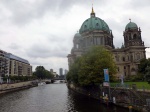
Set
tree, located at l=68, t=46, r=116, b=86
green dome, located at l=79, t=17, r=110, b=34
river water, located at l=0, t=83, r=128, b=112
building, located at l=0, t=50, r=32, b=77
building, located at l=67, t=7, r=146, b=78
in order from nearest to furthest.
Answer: river water, located at l=0, t=83, r=128, b=112 < tree, located at l=68, t=46, r=116, b=86 < building, located at l=67, t=7, r=146, b=78 < green dome, located at l=79, t=17, r=110, b=34 < building, located at l=0, t=50, r=32, b=77

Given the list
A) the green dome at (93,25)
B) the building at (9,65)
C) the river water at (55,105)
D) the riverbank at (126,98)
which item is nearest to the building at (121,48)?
the green dome at (93,25)

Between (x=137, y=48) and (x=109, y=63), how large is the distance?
63.8 m

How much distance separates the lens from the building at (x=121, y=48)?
115m

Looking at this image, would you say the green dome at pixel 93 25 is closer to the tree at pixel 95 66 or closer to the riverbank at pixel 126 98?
the tree at pixel 95 66

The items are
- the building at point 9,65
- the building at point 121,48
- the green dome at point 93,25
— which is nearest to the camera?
the building at point 121,48

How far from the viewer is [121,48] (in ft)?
409

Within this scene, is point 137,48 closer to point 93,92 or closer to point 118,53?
point 118,53

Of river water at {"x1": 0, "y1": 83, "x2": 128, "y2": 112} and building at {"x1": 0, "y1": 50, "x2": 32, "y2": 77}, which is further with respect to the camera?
building at {"x1": 0, "y1": 50, "x2": 32, "y2": 77}

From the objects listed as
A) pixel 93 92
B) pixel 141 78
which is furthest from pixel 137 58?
pixel 93 92

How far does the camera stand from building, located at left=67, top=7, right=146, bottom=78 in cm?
11494

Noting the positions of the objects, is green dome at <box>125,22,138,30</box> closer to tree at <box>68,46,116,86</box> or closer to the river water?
tree at <box>68,46,116,86</box>

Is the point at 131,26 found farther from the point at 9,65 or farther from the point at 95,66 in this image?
the point at 9,65

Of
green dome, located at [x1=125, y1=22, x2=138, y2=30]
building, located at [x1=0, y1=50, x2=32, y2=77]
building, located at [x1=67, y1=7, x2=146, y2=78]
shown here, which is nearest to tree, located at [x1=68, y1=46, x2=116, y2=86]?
building, located at [x1=67, y1=7, x2=146, y2=78]

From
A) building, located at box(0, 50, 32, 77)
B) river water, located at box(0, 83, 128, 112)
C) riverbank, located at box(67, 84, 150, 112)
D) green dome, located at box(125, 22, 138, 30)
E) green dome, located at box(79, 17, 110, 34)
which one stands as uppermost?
green dome, located at box(79, 17, 110, 34)
